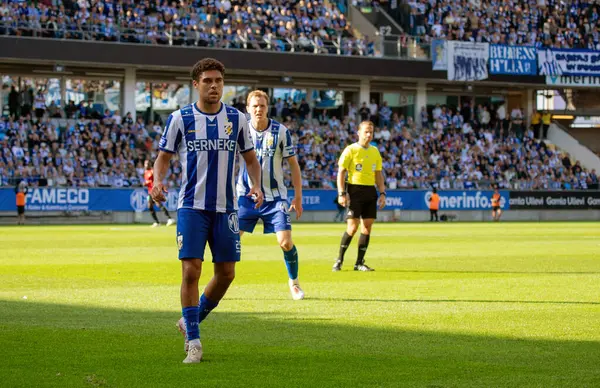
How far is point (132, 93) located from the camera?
54.6 metres

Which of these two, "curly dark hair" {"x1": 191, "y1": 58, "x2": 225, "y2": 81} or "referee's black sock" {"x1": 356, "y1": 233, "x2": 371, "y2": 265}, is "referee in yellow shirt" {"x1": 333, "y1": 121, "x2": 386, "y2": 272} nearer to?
"referee's black sock" {"x1": 356, "y1": 233, "x2": 371, "y2": 265}

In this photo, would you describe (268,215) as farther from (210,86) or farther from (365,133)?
(210,86)

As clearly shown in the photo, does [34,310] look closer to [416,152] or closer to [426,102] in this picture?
[416,152]

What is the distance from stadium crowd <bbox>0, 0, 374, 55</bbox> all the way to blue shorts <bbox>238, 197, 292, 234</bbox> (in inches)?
1462

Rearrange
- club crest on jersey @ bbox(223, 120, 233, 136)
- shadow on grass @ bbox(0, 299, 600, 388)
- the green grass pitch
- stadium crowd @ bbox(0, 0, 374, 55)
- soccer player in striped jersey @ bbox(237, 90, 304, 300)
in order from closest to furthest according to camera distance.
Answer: shadow on grass @ bbox(0, 299, 600, 388), the green grass pitch, club crest on jersey @ bbox(223, 120, 233, 136), soccer player in striped jersey @ bbox(237, 90, 304, 300), stadium crowd @ bbox(0, 0, 374, 55)

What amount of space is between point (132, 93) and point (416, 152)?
15.3 m

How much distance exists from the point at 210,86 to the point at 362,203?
958 centimetres

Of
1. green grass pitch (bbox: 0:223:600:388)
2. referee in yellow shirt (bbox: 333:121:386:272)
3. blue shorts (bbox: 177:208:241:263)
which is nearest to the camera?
green grass pitch (bbox: 0:223:600:388)

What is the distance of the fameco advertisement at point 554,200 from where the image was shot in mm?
55250

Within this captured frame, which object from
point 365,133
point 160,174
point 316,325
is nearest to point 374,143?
point 365,133

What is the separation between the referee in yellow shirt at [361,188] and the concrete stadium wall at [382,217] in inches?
1067

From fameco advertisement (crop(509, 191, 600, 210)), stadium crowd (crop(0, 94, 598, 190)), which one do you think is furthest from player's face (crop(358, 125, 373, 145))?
fameco advertisement (crop(509, 191, 600, 210))

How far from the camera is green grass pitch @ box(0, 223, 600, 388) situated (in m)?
7.38

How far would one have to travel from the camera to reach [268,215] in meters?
13.5
